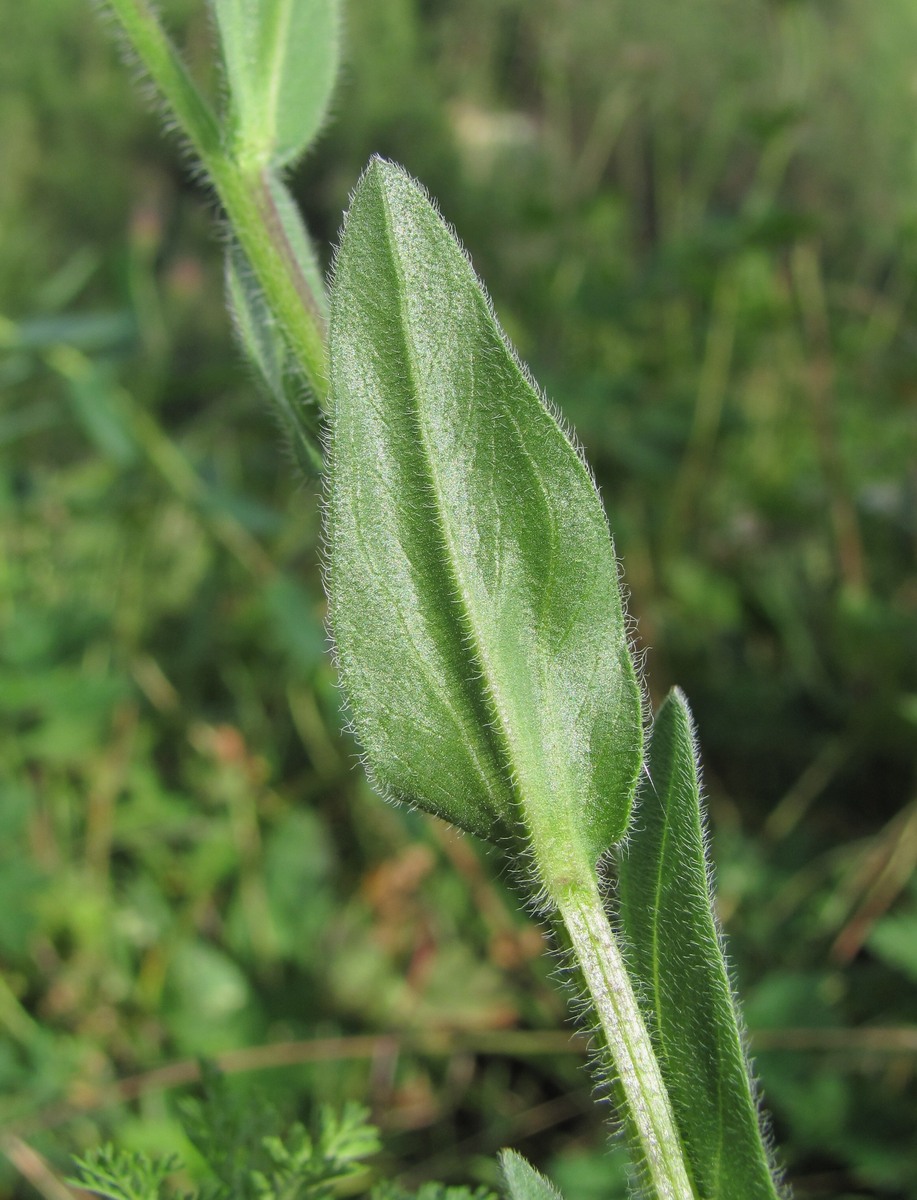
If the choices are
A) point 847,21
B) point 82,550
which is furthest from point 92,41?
point 82,550

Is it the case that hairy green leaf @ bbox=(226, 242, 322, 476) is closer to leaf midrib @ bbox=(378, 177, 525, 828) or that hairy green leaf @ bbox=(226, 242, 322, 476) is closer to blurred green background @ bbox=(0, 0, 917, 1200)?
leaf midrib @ bbox=(378, 177, 525, 828)

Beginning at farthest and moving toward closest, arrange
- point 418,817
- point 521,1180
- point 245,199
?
point 418,817 → point 245,199 → point 521,1180

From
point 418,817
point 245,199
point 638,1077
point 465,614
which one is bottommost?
point 418,817

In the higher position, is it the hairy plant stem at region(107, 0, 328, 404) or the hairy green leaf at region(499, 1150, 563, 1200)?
the hairy plant stem at region(107, 0, 328, 404)

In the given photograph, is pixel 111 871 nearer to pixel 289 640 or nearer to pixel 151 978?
pixel 151 978

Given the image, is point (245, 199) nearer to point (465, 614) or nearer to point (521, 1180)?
point (465, 614)

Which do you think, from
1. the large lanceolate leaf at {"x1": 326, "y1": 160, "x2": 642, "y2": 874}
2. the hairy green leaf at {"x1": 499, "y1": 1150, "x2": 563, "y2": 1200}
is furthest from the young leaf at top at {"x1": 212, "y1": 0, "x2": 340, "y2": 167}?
the hairy green leaf at {"x1": 499, "y1": 1150, "x2": 563, "y2": 1200}

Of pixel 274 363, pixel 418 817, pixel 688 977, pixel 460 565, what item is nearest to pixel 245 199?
pixel 274 363
